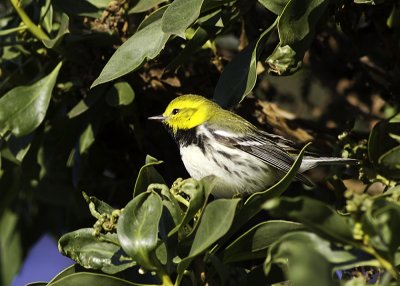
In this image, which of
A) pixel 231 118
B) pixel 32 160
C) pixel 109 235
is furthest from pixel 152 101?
pixel 109 235

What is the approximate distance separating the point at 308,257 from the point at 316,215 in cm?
22

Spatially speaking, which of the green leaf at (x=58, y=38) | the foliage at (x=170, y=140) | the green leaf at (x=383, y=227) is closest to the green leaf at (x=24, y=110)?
the foliage at (x=170, y=140)

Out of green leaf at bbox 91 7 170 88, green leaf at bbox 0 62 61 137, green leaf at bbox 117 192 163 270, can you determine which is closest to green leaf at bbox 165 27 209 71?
green leaf at bbox 91 7 170 88

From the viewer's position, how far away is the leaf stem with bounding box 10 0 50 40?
3.24 m

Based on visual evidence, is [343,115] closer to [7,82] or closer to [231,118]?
[231,118]

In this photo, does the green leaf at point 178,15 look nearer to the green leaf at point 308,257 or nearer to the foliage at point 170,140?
the foliage at point 170,140

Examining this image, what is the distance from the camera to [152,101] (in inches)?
146

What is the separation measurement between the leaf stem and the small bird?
0.59 meters

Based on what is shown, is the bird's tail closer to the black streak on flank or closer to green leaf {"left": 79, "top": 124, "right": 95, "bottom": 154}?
the black streak on flank

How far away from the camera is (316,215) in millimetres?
1806

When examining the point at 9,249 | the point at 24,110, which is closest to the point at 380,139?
the point at 24,110

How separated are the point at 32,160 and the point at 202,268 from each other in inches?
55.1

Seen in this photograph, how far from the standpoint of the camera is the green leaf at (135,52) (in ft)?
9.01

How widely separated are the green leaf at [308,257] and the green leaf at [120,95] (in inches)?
56.7
